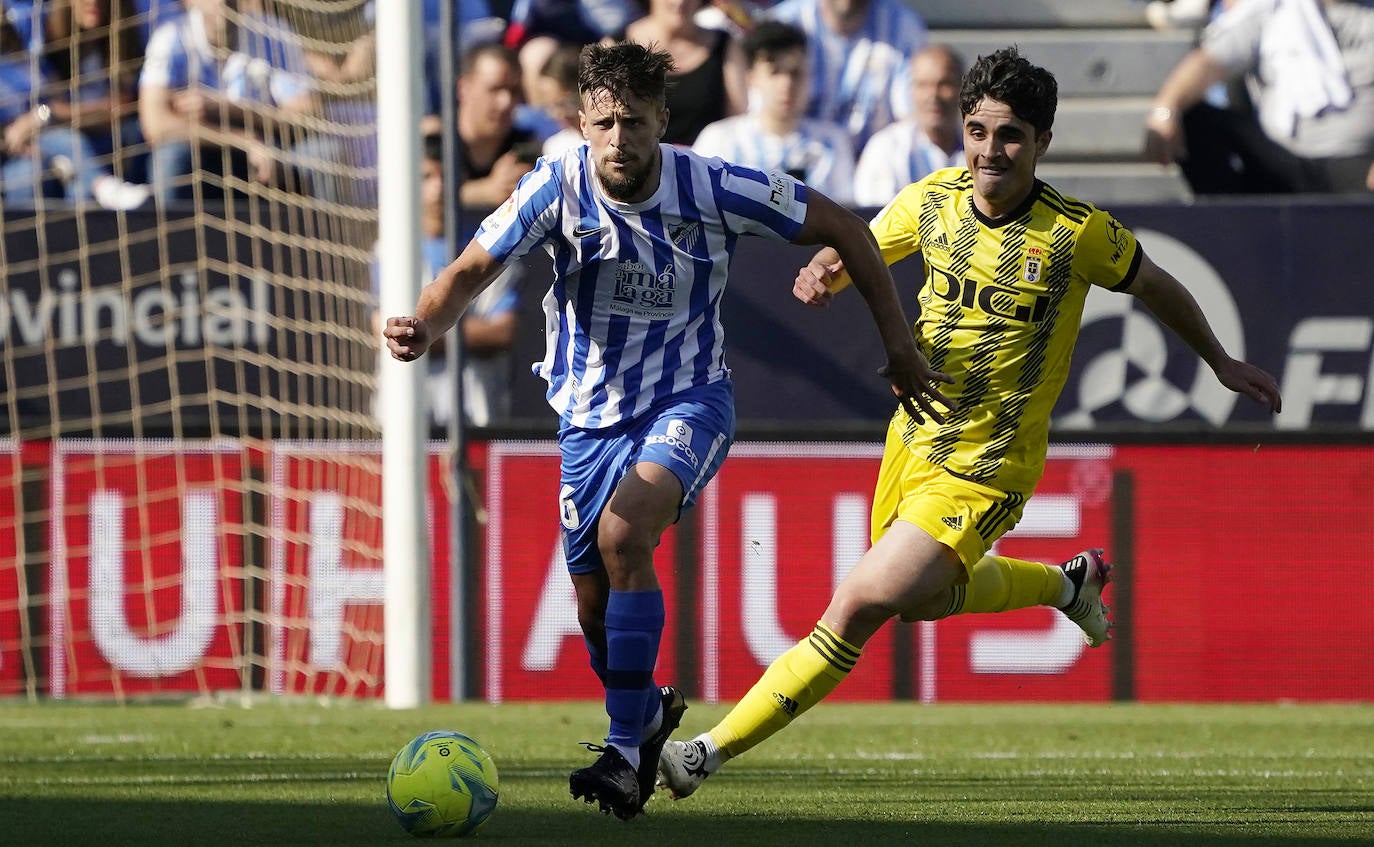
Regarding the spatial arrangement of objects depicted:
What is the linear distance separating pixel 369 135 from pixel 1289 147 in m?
5.46

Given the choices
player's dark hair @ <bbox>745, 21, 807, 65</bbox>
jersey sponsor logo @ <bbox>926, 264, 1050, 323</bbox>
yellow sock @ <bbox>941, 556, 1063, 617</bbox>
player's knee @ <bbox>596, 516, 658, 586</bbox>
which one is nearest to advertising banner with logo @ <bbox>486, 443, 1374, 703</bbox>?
player's dark hair @ <bbox>745, 21, 807, 65</bbox>

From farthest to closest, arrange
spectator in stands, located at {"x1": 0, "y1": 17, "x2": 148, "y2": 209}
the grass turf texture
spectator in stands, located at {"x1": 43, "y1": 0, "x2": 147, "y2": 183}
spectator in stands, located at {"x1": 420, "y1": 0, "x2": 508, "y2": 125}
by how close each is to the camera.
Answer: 1. spectator in stands, located at {"x1": 420, "y1": 0, "x2": 508, "y2": 125}
2. spectator in stands, located at {"x1": 0, "y1": 17, "x2": 148, "y2": 209}
3. spectator in stands, located at {"x1": 43, "y1": 0, "x2": 147, "y2": 183}
4. the grass turf texture

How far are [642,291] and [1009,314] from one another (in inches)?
46.7

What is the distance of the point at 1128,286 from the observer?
5.72m

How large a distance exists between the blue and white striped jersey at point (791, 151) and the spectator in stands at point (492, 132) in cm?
106

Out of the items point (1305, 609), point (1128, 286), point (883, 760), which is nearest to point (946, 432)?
point (1128, 286)

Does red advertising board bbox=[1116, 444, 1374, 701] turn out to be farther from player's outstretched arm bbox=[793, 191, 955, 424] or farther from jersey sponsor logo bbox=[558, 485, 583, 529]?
jersey sponsor logo bbox=[558, 485, 583, 529]

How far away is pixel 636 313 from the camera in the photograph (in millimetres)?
5328

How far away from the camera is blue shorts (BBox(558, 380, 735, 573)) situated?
204 inches

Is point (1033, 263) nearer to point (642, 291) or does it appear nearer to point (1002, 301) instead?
point (1002, 301)

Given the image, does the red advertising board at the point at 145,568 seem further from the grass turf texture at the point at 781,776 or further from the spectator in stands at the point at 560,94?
the spectator in stands at the point at 560,94

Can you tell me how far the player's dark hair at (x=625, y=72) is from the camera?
5012mm

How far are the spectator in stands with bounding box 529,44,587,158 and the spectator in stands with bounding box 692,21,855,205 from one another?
77cm

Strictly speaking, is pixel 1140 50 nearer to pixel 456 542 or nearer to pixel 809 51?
pixel 809 51
